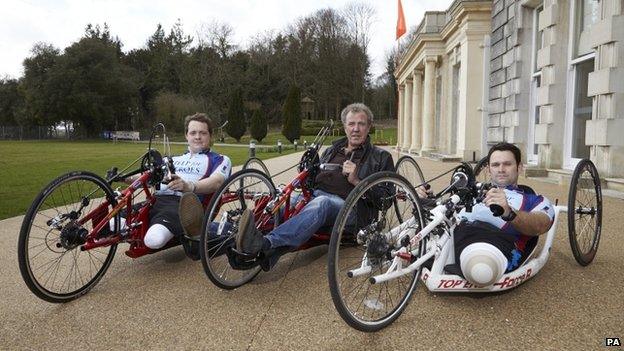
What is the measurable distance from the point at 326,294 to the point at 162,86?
66.0m

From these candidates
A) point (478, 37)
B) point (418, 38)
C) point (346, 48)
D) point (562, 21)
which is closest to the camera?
point (562, 21)

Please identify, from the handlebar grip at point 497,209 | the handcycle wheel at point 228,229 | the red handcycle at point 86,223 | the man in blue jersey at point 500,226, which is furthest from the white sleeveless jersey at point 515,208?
the red handcycle at point 86,223

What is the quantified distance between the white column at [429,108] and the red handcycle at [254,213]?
1648 centimetres

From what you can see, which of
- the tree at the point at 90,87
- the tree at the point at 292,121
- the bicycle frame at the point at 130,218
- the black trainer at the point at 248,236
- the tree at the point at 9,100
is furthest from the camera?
the tree at the point at 9,100

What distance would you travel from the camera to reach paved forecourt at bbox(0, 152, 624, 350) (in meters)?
2.54

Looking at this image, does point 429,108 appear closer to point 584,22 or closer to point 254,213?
point 584,22

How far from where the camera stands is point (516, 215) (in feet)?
9.43

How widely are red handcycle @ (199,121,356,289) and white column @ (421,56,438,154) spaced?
54.1ft

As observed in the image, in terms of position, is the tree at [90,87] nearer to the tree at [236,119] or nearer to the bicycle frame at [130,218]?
the tree at [236,119]

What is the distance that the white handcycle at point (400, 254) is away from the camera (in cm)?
241

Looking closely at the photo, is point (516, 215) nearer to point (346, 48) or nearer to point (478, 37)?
point (478, 37)

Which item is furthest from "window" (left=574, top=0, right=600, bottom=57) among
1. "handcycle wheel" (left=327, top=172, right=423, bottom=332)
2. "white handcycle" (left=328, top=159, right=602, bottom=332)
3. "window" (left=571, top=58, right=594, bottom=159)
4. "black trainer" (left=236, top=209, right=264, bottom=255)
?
"black trainer" (left=236, top=209, right=264, bottom=255)

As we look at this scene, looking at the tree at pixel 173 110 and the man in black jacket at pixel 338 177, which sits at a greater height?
the tree at pixel 173 110

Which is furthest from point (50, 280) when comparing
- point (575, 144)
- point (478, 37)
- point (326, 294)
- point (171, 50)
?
point (171, 50)
